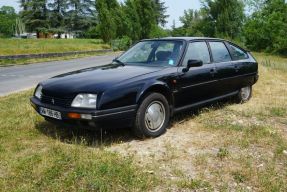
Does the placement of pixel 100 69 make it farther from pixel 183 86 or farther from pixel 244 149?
pixel 244 149

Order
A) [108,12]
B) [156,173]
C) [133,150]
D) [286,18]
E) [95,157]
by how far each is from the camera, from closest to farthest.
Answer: [156,173], [95,157], [133,150], [108,12], [286,18]

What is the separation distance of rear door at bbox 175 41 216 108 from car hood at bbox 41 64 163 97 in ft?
1.71

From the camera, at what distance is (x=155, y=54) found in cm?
643

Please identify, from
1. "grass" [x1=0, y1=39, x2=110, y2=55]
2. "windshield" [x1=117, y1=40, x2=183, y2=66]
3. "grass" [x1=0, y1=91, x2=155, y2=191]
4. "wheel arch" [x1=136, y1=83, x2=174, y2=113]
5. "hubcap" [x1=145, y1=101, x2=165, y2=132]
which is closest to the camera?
"grass" [x1=0, y1=91, x2=155, y2=191]

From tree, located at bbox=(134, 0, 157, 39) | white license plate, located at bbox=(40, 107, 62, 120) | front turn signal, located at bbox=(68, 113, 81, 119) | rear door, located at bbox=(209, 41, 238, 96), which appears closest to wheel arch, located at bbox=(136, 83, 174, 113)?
front turn signal, located at bbox=(68, 113, 81, 119)

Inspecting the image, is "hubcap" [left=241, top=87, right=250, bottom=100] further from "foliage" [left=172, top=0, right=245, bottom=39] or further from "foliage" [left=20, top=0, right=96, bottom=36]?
"foliage" [left=20, top=0, right=96, bottom=36]

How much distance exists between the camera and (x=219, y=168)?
4.42 meters

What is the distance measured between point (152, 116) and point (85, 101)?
1.10m

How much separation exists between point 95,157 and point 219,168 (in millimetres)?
1499

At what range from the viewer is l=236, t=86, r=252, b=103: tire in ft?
26.7

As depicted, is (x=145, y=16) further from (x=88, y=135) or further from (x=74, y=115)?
(x=74, y=115)

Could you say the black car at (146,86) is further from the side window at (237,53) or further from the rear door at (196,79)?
the side window at (237,53)

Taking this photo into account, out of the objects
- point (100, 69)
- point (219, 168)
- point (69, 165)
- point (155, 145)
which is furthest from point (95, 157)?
point (100, 69)

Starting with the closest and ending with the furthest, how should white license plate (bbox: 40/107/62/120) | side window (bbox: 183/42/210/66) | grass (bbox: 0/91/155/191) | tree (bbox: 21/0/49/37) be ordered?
grass (bbox: 0/91/155/191)
white license plate (bbox: 40/107/62/120)
side window (bbox: 183/42/210/66)
tree (bbox: 21/0/49/37)
